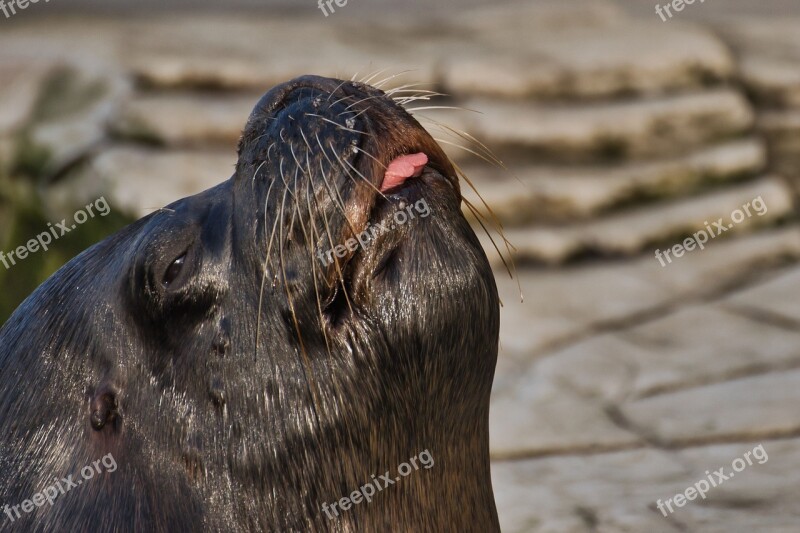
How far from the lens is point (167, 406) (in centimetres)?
261

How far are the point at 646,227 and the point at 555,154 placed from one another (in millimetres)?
784

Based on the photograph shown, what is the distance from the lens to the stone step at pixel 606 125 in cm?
766

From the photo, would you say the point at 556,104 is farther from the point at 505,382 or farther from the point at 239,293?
the point at 239,293

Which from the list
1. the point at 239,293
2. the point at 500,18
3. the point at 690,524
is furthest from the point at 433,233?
the point at 500,18

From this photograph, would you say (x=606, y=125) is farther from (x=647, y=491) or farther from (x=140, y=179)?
(x=647, y=491)

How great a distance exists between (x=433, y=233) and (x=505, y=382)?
3263 millimetres

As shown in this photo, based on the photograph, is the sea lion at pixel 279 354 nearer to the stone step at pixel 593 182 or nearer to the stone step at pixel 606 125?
the stone step at pixel 593 182

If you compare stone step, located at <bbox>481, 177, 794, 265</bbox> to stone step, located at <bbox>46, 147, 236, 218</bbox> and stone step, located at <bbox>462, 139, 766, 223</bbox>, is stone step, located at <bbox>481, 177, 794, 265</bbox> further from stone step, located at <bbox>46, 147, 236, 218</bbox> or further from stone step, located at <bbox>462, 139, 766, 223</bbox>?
stone step, located at <bbox>46, 147, 236, 218</bbox>

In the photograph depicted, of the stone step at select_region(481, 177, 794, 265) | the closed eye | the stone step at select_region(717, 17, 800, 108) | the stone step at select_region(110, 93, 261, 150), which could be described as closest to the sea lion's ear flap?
the closed eye

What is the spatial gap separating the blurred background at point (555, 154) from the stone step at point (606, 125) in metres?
0.01

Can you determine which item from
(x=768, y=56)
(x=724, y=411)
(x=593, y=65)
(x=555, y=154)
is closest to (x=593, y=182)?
(x=555, y=154)

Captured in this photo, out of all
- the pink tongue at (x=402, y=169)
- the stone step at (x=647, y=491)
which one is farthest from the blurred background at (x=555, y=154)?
the pink tongue at (x=402, y=169)

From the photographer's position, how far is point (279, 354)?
8.42 feet

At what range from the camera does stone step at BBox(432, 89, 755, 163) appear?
7660 mm
